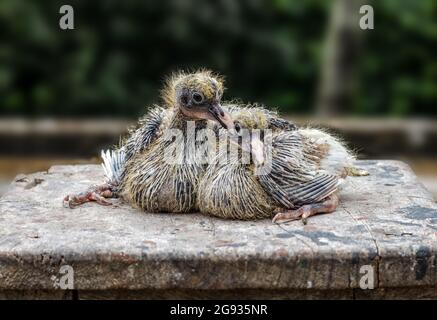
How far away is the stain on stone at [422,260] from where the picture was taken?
3142 millimetres

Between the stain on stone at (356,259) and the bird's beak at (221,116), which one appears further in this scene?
the bird's beak at (221,116)

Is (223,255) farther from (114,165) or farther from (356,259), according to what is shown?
(114,165)

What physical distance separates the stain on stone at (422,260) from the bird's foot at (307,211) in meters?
0.44

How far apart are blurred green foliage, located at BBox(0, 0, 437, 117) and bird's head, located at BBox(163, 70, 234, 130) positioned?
18.1 feet

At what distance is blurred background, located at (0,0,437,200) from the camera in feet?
29.3

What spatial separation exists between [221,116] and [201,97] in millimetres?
101

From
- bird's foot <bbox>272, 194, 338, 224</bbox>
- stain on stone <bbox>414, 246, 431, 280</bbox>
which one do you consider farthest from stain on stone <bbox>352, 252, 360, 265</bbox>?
bird's foot <bbox>272, 194, 338, 224</bbox>

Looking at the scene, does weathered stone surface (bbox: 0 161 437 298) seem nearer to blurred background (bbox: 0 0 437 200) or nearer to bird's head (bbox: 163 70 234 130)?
bird's head (bbox: 163 70 234 130)

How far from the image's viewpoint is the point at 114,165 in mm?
3918

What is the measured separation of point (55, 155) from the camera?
778 centimetres

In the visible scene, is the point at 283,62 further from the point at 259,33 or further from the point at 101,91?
the point at 101,91

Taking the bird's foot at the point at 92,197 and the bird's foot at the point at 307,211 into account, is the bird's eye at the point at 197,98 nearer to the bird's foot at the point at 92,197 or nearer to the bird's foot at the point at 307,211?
the bird's foot at the point at 307,211

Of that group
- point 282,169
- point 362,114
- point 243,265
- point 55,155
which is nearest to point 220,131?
point 282,169

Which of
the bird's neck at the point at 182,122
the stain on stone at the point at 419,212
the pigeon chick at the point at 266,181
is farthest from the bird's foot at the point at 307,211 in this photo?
the bird's neck at the point at 182,122
